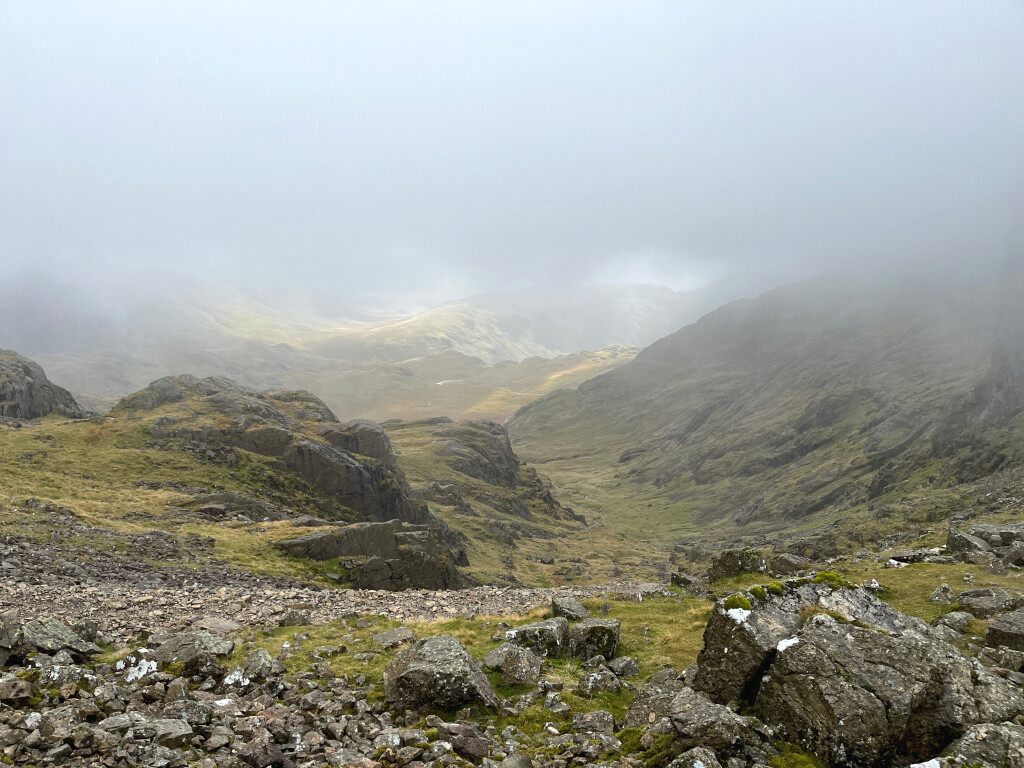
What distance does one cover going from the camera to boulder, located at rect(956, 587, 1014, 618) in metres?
18.5

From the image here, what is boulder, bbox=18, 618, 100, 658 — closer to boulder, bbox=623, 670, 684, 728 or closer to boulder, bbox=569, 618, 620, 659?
boulder, bbox=569, 618, 620, 659

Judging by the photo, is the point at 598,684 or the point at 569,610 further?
the point at 569,610

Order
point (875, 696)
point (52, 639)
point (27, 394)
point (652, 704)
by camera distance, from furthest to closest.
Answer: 1. point (27, 394)
2. point (52, 639)
3. point (652, 704)
4. point (875, 696)

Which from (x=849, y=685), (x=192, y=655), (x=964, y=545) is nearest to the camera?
(x=849, y=685)

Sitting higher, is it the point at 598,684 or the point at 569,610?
the point at 598,684

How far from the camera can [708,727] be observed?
10.5m

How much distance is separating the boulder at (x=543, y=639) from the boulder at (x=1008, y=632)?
12.6 metres

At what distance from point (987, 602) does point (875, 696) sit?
1266cm

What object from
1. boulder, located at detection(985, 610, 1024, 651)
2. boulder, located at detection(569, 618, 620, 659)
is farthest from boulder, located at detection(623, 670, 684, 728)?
boulder, located at detection(985, 610, 1024, 651)

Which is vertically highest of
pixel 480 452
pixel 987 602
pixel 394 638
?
pixel 987 602

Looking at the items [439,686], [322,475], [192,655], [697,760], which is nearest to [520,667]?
[439,686]

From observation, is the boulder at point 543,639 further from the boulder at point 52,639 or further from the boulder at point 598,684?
the boulder at point 52,639

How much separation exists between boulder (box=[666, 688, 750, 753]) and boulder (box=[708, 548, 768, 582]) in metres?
21.6

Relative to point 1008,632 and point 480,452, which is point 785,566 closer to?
point 1008,632
